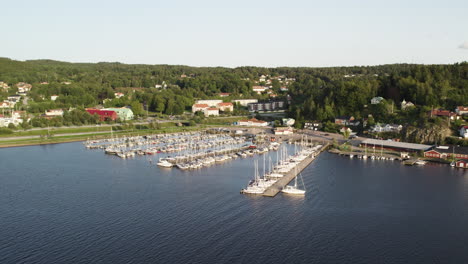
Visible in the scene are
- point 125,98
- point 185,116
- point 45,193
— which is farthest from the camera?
point 125,98

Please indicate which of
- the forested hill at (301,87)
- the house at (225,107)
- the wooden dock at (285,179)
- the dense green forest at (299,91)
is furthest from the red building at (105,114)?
the wooden dock at (285,179)

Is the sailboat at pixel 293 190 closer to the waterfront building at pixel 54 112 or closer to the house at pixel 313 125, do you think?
the house at pixel 313 125

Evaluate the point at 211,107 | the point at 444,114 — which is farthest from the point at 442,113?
the point at 211,107

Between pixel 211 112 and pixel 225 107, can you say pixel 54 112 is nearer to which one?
pixel 211 112

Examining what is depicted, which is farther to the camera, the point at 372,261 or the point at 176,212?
the point at 176,212

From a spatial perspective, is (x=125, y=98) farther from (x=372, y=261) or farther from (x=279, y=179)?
(x=372, y=261)

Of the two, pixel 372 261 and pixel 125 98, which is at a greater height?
pixel 125 98

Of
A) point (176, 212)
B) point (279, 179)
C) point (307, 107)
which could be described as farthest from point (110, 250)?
point (307, 107)
